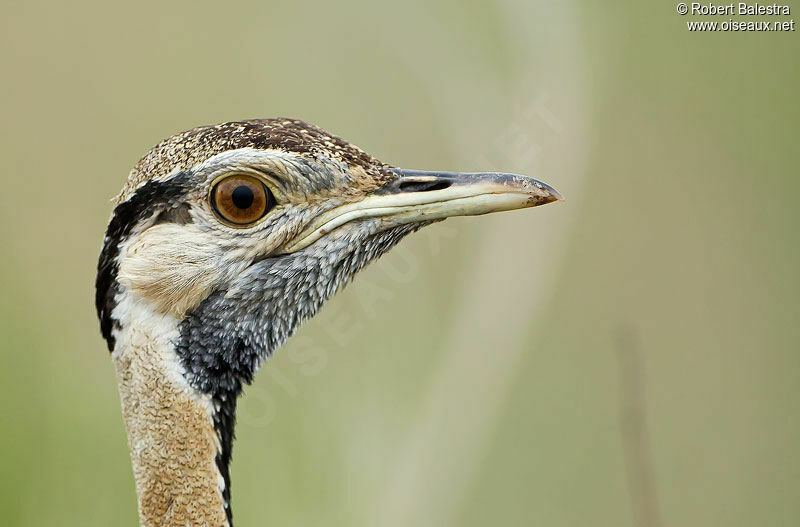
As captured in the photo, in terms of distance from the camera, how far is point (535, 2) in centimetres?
555

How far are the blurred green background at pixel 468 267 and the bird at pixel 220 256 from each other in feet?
7.05

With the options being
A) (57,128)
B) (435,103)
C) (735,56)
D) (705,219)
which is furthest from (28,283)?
(735,56)

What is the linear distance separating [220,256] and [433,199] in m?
0.74

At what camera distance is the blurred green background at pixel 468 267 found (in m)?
5.34

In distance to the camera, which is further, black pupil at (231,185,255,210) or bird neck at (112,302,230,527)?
black pupil at (231,185,255,210)

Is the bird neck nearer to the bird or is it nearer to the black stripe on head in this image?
the bird

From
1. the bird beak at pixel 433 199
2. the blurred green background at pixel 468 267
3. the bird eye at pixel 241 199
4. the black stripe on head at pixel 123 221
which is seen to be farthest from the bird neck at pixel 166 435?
the blurred green background at pixel 468 267

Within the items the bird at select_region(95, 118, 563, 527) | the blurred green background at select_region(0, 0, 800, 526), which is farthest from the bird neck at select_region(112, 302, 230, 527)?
the blurred green background at select_region(0, 0, 800, 526)

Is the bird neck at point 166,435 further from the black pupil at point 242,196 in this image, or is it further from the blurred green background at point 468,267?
the blurred green background at point 468,267

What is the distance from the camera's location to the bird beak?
299 centimetres

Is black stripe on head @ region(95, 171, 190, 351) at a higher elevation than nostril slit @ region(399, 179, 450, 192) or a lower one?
lower

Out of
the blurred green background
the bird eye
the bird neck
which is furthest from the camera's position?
the blurred green background

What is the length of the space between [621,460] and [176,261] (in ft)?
14.9

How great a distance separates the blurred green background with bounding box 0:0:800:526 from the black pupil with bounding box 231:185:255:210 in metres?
2.45
